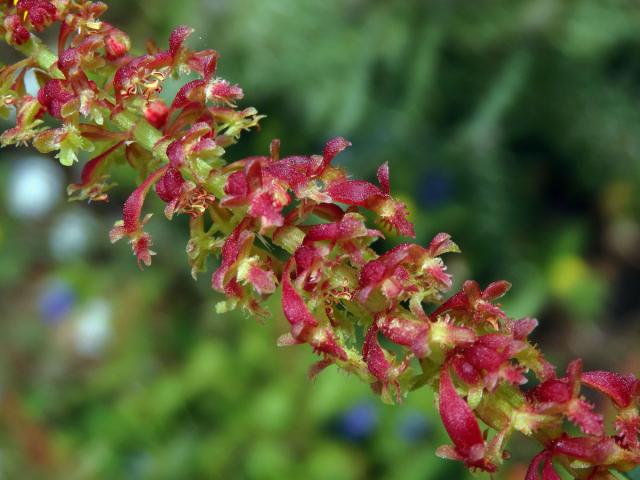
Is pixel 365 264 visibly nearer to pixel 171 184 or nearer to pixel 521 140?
pixel 171 184

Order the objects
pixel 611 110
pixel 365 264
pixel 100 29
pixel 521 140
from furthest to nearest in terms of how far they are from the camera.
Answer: pixel 521 140
pixel 611 110
pixel 100 29
pixel 365 264

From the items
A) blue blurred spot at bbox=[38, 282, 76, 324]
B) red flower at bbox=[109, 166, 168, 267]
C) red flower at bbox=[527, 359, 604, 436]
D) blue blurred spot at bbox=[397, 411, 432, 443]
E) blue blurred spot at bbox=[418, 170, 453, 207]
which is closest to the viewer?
red flower at bbox=[527, 359, 604, 436]

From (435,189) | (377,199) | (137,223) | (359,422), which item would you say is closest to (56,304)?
(359,422)

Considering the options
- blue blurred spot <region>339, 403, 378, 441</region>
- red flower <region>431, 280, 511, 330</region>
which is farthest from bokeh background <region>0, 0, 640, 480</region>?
red flower <region>431, 280, 511, 330</region>

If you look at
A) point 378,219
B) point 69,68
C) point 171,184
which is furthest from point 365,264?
point 69,68

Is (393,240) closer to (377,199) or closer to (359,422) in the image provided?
(359,422)

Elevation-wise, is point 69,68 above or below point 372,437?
above

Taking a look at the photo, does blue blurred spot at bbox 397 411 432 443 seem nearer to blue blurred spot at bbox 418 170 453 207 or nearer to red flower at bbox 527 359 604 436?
blue blurred spot at bbox 418 170 453 207

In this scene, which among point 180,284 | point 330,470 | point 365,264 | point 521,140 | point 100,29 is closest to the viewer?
point 365,264
